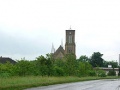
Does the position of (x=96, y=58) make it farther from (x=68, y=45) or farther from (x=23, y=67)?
(x=23, y=67)

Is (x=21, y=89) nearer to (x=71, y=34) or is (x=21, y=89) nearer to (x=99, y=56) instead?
(x=71, y=34)

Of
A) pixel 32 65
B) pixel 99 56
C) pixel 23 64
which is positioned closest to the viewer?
pixel 23 64

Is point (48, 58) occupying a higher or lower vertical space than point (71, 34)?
lower

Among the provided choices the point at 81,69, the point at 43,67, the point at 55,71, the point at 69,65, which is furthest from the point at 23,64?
the point at 81,69

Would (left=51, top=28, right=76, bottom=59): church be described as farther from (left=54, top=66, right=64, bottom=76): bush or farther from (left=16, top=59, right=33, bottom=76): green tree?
(left=16, top=59, right=33, bottom=76): green tree

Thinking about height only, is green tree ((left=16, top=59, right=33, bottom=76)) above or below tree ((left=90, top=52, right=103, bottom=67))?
below

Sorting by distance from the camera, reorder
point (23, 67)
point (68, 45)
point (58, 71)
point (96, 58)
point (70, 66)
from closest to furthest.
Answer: point (23, 67) < point (58, 71) < point (70, 66) < point (68, 45) < point (96, 58)

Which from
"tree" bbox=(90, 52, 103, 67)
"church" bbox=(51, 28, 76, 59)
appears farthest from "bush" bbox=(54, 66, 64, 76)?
"tree" bbox=(90, 52, 103, 67)

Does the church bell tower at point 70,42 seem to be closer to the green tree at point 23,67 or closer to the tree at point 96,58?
the tree at point 96,58

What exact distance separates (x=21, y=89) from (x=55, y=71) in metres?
38.0

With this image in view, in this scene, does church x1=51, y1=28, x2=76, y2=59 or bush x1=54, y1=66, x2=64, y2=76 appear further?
church x1=51, y1=28, x2=76, y2=59

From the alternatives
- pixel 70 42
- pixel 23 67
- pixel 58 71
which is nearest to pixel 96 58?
pixel 70 42

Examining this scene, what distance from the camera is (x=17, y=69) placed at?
5166cm

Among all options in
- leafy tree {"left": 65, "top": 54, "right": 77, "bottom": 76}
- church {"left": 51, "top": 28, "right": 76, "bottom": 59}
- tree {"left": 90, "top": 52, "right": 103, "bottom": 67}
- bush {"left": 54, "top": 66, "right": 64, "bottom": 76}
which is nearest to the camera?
bush {"left": 54, "top": 66, "right": 64, "bottom": 76}
